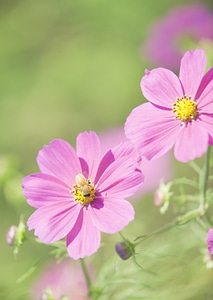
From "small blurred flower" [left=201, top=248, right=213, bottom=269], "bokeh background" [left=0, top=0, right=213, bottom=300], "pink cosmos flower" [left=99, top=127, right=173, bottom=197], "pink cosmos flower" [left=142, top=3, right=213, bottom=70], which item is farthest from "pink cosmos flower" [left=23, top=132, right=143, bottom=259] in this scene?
"bokeh background" [left=0, top=0, right=213, bottom=300]

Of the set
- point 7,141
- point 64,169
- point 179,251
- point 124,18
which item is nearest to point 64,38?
point 124,18

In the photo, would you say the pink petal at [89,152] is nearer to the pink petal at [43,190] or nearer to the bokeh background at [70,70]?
the pink petal at [43,190]

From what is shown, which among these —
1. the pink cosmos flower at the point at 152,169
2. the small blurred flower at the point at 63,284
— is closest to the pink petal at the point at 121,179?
the small blurred flower at the point at 63,284

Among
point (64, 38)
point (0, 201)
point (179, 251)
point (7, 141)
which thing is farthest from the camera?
point (64, 38)

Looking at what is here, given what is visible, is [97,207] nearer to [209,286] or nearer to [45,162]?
[45,162]

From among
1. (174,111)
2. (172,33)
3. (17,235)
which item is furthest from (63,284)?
(172,33)

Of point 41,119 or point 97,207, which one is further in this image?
point 41,119

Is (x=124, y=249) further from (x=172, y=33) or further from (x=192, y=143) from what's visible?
(x=172, y=33)
